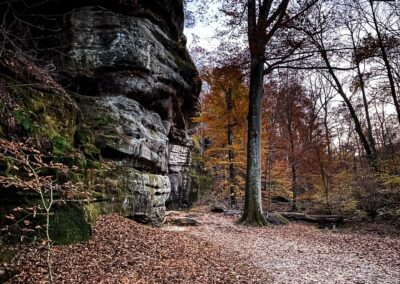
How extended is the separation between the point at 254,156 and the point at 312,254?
17.6 feet

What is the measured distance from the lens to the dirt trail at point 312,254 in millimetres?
5512

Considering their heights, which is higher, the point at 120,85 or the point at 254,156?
the point at 120,85

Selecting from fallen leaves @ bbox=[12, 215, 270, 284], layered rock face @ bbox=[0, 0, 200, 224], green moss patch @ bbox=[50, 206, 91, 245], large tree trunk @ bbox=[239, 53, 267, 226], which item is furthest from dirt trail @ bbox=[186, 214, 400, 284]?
green moss patch @ bbox=[50, 206, 91, 245]

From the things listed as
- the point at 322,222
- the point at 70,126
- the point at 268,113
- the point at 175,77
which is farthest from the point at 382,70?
the point at 70,126

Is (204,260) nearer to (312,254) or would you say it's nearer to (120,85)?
(312,254)

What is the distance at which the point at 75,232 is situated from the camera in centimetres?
Result: 529

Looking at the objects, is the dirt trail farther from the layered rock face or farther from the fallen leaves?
the layered rock face

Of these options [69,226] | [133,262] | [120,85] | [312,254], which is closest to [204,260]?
[133,262]

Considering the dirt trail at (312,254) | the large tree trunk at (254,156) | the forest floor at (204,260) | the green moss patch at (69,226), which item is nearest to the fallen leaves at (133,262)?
the forest floor at (204,260)

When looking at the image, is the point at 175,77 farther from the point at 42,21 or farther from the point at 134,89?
the point at 42,21

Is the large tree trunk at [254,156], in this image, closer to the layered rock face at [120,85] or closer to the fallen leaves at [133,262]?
the layered rock face at [120,85]

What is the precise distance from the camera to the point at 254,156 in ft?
39.7

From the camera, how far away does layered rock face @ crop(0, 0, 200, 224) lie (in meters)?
8.88

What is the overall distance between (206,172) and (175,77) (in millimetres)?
10519
